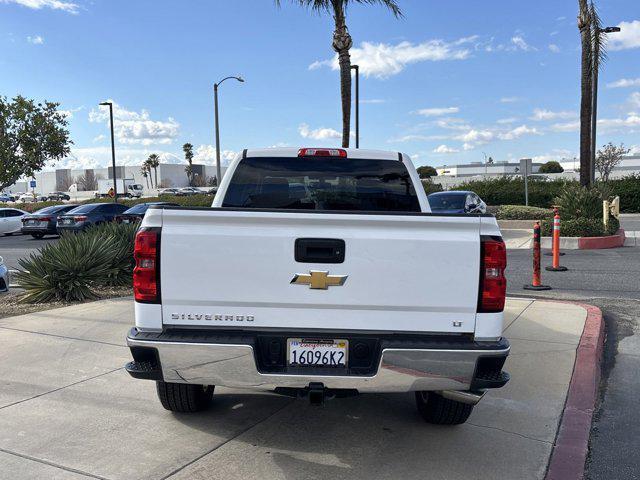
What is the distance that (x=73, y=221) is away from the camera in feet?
76.2

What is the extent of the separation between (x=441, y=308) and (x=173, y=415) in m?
2.26

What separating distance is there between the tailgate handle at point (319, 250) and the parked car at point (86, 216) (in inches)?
811

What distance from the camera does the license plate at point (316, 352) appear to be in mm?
3363

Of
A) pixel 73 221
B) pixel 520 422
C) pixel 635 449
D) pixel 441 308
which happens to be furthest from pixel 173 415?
pixel 73 221

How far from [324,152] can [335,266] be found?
1.79 m

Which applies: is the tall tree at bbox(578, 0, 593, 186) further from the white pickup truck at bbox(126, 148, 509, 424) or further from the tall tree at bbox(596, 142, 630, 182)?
the tall tree at bbox(596, 142, 630, 182)

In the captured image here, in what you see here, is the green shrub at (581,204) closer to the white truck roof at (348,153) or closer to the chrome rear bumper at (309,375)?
the white truck roof at (348,153)

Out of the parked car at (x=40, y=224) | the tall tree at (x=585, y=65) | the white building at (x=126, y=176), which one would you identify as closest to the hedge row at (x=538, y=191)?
the tall tree at (x=585, y=65)

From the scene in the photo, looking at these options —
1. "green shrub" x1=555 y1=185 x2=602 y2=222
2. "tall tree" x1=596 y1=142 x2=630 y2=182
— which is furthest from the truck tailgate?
"tall tree" x1=596 y1=142 x2=630 y2=182

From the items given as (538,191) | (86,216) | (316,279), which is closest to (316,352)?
(316,279)

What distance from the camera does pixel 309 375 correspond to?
131 inches

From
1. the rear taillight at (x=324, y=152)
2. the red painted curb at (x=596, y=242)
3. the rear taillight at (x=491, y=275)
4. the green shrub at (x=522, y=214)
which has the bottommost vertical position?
the red painted curb at (x=596, y=242)

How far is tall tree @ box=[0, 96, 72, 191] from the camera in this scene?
33.6 metres

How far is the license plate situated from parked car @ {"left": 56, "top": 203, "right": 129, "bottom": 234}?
20.6 m
